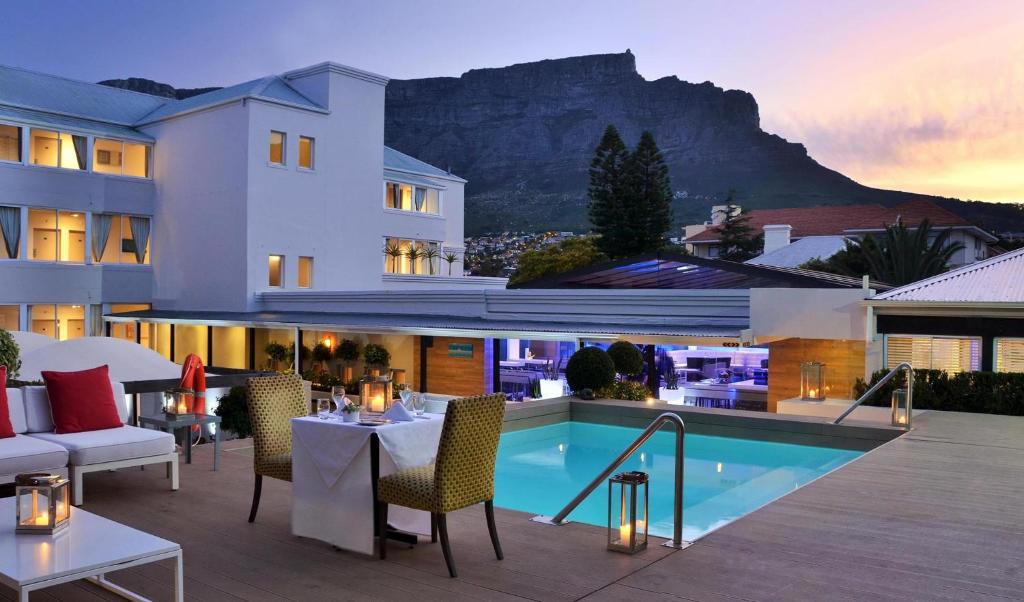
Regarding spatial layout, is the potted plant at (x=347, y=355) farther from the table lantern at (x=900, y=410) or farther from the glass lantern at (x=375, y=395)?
the glass lantern at (x=375, y=395)

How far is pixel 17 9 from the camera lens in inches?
2156

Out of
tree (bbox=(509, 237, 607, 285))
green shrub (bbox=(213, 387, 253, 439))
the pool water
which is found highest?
tree (bbox=(509, 237, 607, 285))

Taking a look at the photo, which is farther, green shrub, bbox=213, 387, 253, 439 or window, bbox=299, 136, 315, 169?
window, bbox=299, 136, 315, 169

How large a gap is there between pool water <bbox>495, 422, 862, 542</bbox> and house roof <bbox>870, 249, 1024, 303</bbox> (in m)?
5.29

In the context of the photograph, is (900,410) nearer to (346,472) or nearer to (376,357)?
(346,472)

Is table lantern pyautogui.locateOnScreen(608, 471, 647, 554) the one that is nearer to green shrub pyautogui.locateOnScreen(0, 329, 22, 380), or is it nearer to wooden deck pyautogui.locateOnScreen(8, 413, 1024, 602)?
wooden deck pyautogui.locateOnScreen(8, 413, 1024, 602)

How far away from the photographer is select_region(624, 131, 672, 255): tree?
41094mm

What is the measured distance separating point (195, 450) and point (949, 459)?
23.4ft

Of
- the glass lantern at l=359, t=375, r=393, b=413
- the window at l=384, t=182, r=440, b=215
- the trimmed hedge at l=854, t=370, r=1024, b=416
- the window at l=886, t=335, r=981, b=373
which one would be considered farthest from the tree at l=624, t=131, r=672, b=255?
the glass lantern at l=359, t=375, r=393, b=413

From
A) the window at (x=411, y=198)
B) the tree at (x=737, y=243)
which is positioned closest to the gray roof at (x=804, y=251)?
the tree at (x=737, y=243)

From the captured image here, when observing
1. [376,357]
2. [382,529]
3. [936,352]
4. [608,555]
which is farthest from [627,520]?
[376,357]

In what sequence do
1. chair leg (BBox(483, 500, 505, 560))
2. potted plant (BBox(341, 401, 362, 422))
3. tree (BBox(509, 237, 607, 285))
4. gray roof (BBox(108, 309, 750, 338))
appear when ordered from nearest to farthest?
chair leg (BBox(483, 500, 505, 560)), potted plant (BBox(341, 401, 362, 422)), gray roof (BBox(108, 309, 750, 338)), tree (BBox(509, 237, 607, 285))

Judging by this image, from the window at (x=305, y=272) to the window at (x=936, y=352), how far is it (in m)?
16.2

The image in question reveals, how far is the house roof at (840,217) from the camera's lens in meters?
57.4
